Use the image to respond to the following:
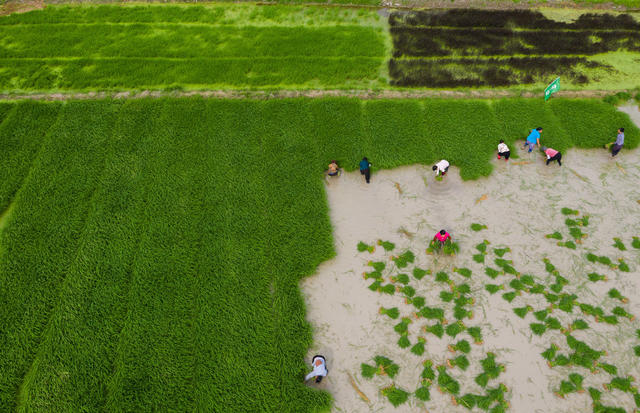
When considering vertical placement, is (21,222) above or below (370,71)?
below

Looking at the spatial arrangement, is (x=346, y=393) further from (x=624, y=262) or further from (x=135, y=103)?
(x=135, y=103)

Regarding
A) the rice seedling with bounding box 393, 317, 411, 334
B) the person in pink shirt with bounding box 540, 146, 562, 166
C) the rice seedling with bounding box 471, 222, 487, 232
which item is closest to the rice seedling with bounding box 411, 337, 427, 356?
the rice seedling with bounding box 393, 317, 411, 334

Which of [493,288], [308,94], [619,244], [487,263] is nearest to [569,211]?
[619,244]

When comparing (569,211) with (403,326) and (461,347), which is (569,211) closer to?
(461,347)

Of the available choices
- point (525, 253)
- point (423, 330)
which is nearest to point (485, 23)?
point (525, 253)

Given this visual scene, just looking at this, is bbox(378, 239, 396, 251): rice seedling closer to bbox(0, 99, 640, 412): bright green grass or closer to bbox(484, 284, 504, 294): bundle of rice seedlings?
bbox(0, 99, 640, 412): bright green grass

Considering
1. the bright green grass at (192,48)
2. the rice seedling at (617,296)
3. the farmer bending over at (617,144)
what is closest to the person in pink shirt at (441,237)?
the rice seedling at (617,296)

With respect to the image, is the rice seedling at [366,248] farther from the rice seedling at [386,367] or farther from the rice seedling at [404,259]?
the rice seedling at [386,367]
